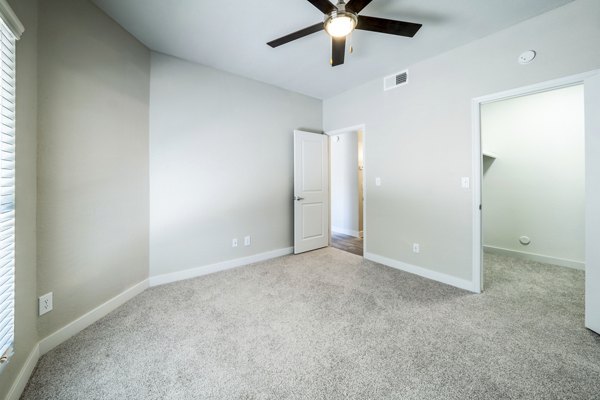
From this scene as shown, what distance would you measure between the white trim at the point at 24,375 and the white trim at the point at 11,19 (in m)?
1.85

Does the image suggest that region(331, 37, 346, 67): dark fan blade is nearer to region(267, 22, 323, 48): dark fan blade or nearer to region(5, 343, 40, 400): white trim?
region(267, 22, 323, 48): dark fan blade

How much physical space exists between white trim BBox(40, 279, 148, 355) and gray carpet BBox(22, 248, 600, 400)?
0.06m

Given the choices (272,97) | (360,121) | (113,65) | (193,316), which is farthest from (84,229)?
(360,121)

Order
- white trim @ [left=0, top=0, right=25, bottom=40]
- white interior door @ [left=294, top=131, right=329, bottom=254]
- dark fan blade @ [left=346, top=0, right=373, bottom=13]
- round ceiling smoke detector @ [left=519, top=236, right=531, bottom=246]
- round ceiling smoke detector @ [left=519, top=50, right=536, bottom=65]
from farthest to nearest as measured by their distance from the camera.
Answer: white interior door @ [left=294, top=131, right=329, bottom=254], round ceiling smoke detector @ [left=519, top=236, right=531, bottom=246], round ceiling smoke detector @ [left=519, top=50, right=536, bottom=65], dark fan blade @ [left=346, top=0, right=373, bottom=13], white trim @ [left=0, top=0, right=25, bottom=40]

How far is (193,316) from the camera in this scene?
1.92m

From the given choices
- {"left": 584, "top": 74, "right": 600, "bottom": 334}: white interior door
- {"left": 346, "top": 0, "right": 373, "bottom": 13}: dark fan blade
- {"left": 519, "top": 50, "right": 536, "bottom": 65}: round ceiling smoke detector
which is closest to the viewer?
{"left": 346, "top": 0, "right": 373, "bottom": 13}: dark fan blade

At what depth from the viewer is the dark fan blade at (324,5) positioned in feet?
4.89

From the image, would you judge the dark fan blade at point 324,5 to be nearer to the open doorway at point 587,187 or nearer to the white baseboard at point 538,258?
the open doorway at point 587,187

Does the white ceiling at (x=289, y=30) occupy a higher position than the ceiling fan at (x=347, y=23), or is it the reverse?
the white ceiling at (x=289, y=30)

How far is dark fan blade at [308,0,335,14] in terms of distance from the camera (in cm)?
149

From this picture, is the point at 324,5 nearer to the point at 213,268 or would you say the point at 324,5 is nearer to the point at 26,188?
the point at 26,188

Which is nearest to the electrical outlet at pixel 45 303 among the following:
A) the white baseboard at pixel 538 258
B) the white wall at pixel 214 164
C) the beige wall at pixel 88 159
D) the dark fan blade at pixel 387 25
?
the beige wall at pixel 88 159

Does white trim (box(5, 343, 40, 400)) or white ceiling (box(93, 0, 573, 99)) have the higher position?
white ceiling (box(93, 0, 573, 99))

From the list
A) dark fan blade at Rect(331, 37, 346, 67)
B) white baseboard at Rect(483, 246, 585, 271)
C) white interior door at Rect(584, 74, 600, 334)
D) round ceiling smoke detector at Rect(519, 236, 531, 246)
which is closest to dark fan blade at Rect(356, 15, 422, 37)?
dark fan blade at Rect(331, 37, 346, 67)
